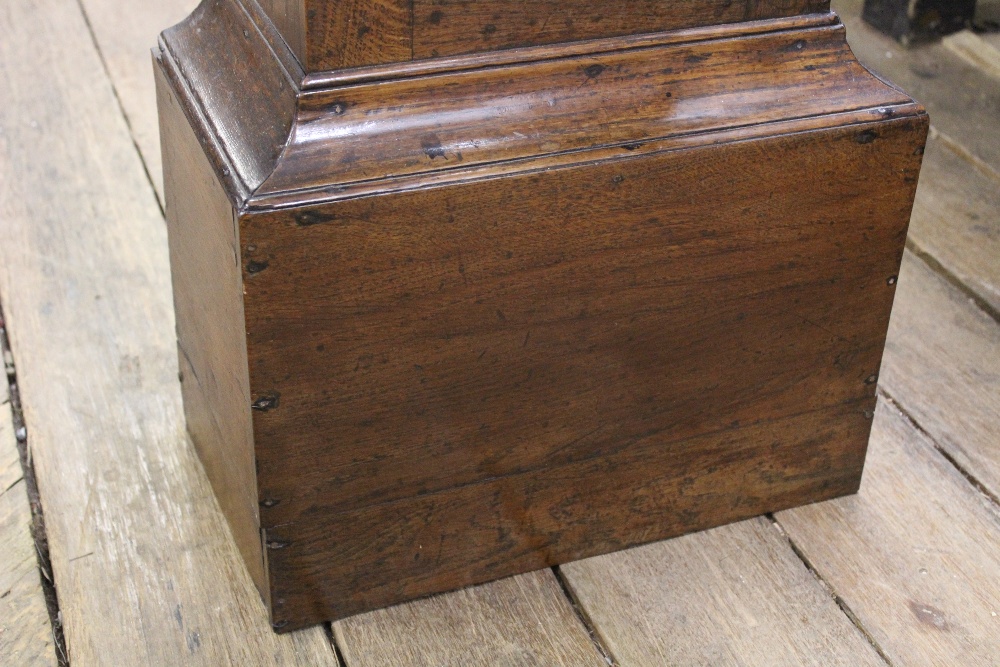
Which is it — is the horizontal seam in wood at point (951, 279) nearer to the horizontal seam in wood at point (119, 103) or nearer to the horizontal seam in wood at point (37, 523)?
the horizontal seam in wood at point (119, 103)

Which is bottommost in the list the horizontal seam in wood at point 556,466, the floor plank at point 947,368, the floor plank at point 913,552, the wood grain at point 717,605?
the wood grain at point 717,605

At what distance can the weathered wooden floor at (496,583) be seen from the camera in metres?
1.23

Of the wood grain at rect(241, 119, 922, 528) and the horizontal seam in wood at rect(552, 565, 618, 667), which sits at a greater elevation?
the wood grain at rect(241, 119, 922, 528)

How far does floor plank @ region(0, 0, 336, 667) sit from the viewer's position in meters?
1.24

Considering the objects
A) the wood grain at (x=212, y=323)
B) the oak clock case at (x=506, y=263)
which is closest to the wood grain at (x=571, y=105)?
the oak clock case at (x=506, y=263)

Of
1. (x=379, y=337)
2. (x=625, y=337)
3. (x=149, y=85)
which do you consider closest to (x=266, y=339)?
(x=379, y=337)

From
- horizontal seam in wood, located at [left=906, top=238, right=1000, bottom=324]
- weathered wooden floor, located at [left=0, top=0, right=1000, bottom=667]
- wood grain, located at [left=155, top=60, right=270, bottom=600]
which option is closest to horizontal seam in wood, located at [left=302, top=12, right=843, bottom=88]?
wood grain, located at [left=155, top=60, right=270, bottom=600]

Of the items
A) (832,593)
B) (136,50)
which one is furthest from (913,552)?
(136,50)

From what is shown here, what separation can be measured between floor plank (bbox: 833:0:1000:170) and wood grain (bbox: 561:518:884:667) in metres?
0.94

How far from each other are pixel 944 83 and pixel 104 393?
1468mm

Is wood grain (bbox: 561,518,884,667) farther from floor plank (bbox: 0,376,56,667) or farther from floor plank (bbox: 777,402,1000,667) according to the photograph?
floor plank (bbox: 0,376,56,667)

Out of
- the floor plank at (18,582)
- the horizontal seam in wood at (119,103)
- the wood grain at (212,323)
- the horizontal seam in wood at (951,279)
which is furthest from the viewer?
the horizontal seam in wood at (119,103)

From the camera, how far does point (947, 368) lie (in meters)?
1.59

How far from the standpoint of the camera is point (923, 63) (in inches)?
87.6
